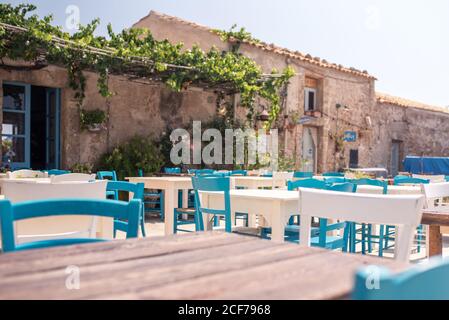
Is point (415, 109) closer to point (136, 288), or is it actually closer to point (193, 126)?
point (193, 126)

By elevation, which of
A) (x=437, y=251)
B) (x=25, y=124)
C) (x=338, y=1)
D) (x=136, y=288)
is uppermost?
(x=338, y=1)

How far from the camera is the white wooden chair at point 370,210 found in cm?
170

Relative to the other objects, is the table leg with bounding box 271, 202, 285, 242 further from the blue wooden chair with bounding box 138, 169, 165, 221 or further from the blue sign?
the blue sign

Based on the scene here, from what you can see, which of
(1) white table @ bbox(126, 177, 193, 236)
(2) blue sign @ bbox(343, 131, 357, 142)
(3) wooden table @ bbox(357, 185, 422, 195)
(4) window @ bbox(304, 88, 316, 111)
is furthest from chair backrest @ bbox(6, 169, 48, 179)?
(2) blue sign @ bbox(343, 131, 357, 142)

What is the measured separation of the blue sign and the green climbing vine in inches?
162

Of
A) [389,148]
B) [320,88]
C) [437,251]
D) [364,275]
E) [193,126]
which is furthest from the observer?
[389,148]

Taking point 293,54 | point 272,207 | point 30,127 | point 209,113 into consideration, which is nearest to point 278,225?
point 272,207

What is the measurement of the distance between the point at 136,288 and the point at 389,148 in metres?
16.7

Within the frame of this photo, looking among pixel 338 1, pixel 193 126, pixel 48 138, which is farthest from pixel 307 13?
pixel 48 138

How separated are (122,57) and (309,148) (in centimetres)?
703

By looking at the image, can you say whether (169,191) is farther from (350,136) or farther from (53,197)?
(350,136)

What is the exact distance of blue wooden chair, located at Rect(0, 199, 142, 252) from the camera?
4.45ft

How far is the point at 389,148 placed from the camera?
1647 centimetres

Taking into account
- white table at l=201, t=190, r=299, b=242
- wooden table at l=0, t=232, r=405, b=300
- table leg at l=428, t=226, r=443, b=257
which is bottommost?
table leg at l=428, t=226, r=443, b=257
